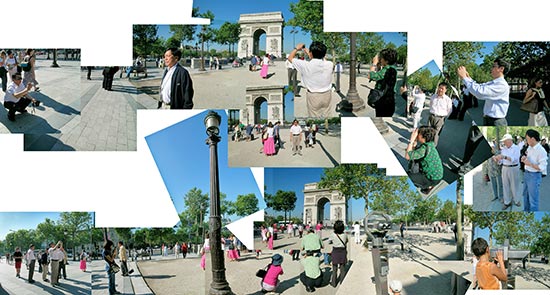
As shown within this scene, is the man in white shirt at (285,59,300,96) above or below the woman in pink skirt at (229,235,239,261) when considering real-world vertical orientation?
above

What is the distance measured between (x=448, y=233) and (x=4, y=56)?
5.40m

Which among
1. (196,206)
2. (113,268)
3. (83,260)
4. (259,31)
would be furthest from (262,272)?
(259,31)

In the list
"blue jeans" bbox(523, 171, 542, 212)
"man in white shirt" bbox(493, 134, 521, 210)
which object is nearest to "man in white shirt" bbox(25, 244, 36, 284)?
"man in white shirt" bbox(493, 134, 521, 210)

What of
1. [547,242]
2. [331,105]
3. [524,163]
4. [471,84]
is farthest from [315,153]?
[547,242]

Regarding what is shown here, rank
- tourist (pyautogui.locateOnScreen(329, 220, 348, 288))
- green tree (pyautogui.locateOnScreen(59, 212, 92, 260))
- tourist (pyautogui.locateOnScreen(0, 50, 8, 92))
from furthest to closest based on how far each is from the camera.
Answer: tourist (pyautogui.locateOnScreen(329, 220, 348, 288))
tourist (pyautogui.locateOnScreen(0, 50, 8, 92))
green tree (pyautogui.locateOnScreen(59, 212, 92, 260))

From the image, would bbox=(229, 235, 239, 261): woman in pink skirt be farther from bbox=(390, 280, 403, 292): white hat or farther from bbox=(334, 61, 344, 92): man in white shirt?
bbox=(334, 61, 344, 92): man in white shirt

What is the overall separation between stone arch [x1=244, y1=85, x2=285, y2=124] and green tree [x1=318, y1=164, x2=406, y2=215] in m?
0.85

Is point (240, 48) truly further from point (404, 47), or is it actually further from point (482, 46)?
point (482, 46)

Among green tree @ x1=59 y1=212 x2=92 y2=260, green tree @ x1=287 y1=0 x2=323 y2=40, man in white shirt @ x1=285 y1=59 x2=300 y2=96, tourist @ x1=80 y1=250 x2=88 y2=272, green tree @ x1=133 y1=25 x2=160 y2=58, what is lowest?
tourist @ x1=80 y1=250 x2=88 y2=272

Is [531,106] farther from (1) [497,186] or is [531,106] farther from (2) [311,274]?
(2) [311,274]

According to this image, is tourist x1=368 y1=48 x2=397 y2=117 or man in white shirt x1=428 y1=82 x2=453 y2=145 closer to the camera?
tourist x1=368 y1=48 x2=397 y2=117

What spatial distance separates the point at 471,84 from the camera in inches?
261

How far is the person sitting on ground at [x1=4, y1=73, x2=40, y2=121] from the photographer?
21.1 ft

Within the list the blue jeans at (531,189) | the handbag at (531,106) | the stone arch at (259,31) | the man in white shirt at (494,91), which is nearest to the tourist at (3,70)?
the stone arch at (259,31)
